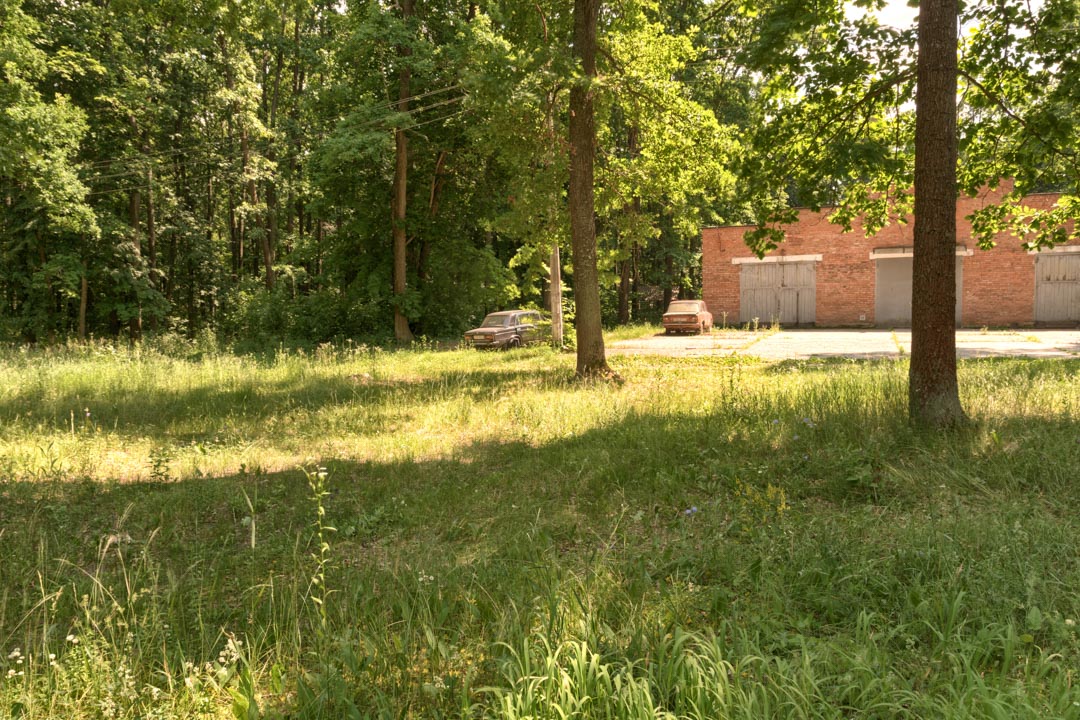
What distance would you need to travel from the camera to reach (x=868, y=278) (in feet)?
99.0

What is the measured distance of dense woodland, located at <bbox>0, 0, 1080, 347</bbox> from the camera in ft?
28.0

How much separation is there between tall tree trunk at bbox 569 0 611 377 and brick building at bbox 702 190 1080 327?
1757 centimetres

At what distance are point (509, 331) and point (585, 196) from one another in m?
10.7

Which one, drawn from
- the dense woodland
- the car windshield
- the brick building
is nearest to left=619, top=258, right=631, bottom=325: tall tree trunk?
the dense woodland

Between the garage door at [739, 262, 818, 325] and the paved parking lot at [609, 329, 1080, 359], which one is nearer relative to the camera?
the paved parking lot at [609, 329, 1080, 359]

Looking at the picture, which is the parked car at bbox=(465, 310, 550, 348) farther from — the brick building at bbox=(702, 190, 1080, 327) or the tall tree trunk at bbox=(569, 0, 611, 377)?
the brick building at bbox=(702, 190, 1080, 327)

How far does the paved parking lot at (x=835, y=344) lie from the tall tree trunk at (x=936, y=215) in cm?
1076

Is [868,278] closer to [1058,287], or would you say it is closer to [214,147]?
[1058,287]

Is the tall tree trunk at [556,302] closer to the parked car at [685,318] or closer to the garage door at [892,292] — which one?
the parked car at [685,318]

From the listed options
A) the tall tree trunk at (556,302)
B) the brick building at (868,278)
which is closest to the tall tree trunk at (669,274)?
the brick building at (868,278)

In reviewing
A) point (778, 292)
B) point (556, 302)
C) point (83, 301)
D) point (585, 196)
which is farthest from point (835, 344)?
point (83, 301)

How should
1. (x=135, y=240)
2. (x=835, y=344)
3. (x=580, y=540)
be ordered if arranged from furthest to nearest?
(x=135, y=240)
(x=835, y=344)
(x=580, y=540)

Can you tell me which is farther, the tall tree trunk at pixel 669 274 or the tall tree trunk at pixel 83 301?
the tall tree trunk at pixel 669 274

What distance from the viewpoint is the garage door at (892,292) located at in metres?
29.8
